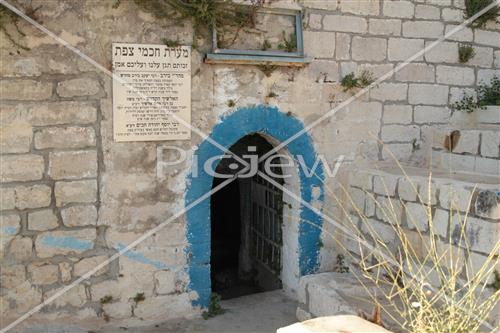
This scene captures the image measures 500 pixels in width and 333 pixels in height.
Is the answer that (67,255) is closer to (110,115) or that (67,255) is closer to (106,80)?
(110,115)

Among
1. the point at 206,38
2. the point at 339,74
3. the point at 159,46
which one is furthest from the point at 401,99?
the point at 159,46

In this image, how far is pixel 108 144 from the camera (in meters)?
4.25

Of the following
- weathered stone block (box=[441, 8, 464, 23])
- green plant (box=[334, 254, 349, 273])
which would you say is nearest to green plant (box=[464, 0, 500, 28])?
weathered stone block (box=[441, 8, 464, 23])

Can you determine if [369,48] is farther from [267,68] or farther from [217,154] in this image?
[217,154]

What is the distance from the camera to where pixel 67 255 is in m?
4.17

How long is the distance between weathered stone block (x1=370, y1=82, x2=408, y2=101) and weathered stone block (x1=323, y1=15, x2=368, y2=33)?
64 cm

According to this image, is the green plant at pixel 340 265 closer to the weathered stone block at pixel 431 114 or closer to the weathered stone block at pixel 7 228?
the weathered stone block at pixel 431 114

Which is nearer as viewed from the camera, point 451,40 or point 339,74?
point 339,74

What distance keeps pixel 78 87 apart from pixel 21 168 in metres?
0.83

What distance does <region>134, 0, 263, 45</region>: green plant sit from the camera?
13.9 feet

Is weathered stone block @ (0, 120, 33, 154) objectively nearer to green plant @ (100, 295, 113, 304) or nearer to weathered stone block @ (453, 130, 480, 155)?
green plant @ (100, 295, 113, 304)

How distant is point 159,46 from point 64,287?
2.29 meters

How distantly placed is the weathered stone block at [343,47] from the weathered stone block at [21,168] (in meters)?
3.08

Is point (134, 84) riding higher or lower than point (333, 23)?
lower
